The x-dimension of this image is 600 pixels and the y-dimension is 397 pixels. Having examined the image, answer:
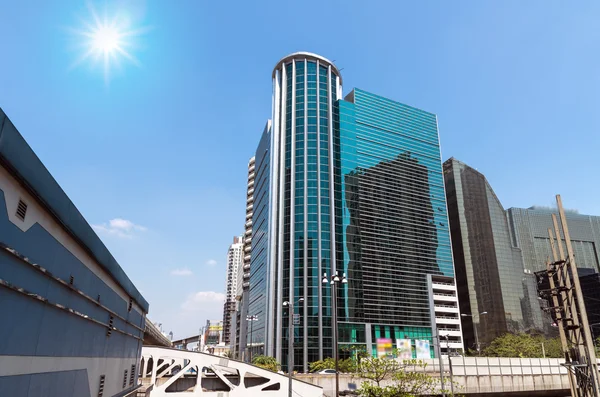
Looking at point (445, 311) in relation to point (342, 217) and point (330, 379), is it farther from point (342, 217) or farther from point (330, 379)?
point (330, 379)

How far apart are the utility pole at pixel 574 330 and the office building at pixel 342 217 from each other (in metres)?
65.7

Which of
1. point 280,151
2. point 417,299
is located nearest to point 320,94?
point 280,151

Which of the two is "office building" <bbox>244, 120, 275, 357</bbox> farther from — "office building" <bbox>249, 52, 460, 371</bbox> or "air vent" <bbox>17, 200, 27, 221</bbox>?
"air vent" <bbox>17, 200, 27, 221</bbox>

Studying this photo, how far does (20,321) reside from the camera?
8883 mm

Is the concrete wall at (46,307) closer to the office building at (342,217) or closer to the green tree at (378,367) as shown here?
the green tree at (378,367)

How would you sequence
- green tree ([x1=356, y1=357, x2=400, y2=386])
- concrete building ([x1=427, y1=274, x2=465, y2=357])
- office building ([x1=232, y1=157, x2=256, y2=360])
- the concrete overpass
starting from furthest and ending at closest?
office building ([x1=232, y1=157, x2=256, y2=360]) < concrete building ([x1=427, y1=274, x2=465, y2=357]) < the concrete overpass < green tree ([x1=356, y1=357, x2=400, y2=386])

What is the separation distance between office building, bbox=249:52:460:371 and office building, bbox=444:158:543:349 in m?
23.2

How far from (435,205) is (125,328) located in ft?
312

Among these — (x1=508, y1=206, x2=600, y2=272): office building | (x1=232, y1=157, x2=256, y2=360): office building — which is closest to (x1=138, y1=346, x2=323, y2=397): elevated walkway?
(x1=232, y1=157, x2=256, y2=360): office building

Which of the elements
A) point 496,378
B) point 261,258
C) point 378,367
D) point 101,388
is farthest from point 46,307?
point 261,258

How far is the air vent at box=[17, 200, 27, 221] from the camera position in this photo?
883cm

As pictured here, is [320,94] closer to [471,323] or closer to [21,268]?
[471,323]

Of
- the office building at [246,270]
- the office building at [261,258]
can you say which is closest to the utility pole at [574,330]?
the office building at [261,258]

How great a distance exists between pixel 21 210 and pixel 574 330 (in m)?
21.0
